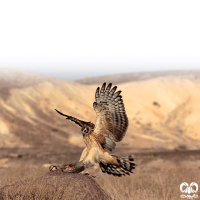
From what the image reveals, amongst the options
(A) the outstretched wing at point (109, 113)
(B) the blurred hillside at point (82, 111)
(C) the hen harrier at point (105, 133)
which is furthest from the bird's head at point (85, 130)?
(B) the blurred hillside at point (82, 111)

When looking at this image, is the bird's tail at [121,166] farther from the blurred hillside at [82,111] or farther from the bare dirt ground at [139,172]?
the blurred hillside at [82,111]

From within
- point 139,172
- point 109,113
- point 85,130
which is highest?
point 139,172

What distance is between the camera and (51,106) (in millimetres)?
42125

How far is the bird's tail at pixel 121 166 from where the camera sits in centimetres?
535

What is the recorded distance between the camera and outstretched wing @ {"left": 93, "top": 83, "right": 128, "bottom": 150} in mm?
5570

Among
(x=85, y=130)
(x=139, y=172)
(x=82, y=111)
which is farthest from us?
(x=82, y=111)

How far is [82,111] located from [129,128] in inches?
308

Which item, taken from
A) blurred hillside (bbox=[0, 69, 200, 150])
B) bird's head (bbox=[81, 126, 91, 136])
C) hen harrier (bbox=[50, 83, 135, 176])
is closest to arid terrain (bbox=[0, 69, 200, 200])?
blurred hillside (bbox=[0, 69, 200, 150])

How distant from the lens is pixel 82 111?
44188mm

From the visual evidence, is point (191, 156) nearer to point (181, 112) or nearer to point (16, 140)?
point (16, 140)

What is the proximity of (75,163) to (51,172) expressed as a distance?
1.86ft

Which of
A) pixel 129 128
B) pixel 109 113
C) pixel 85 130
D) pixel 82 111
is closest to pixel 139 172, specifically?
pixel 109 113

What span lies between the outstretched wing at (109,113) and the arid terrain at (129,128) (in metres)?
3.73

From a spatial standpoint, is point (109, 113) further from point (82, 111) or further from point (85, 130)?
point (82, 111)
